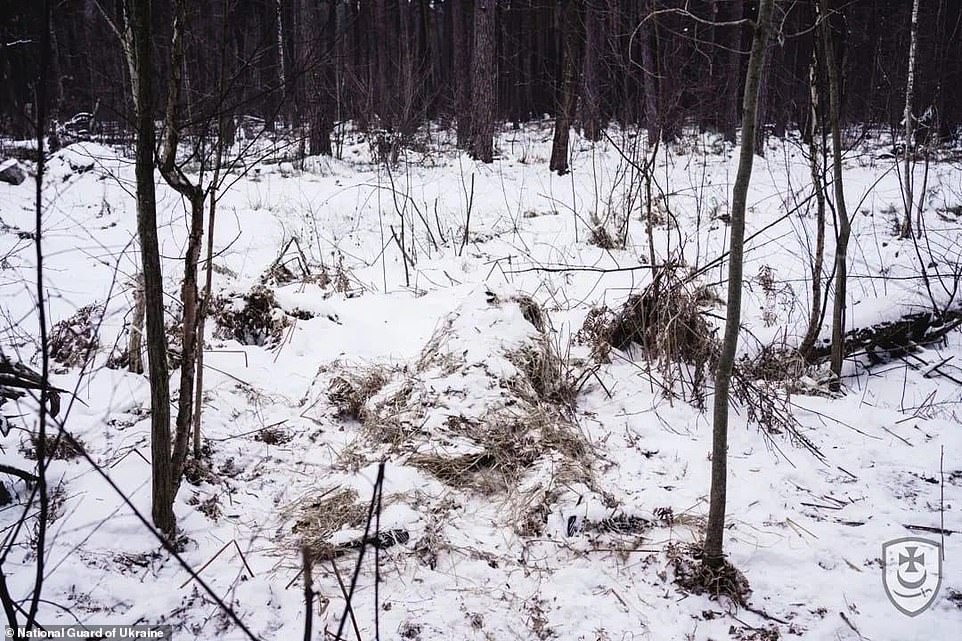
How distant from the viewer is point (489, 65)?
12.1 meters

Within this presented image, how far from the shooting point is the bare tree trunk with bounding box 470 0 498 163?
39.5ft

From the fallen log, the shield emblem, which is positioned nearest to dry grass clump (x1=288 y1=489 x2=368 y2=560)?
the shield emblem

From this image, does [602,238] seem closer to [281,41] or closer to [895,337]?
[895,337]

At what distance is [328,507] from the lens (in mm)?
2611

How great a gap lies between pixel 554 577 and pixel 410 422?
1.14 m

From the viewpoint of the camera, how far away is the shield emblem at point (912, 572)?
2.03m

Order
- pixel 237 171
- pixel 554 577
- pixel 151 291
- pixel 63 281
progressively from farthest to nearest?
pixel 237 171 → pixel 63 281 → pixel 554 577 → pixel 151 291

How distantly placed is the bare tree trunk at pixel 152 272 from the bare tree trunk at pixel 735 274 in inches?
71.4

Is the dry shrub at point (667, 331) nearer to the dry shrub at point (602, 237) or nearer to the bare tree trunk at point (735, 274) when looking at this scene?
the bare tree trunk at point (735, 274)

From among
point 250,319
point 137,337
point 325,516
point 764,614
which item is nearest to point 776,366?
point 764,614

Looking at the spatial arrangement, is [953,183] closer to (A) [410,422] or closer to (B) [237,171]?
(A) [410,422]

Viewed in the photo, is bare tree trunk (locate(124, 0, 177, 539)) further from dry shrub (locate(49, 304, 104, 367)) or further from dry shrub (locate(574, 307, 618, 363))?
dry shrub (locate(574, 307, 618, 363))

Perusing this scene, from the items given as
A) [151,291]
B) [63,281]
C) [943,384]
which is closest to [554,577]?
[151,291]

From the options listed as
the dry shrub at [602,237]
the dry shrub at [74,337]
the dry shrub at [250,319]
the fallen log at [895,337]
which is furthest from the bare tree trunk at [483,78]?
the fallen log at [895,337]
